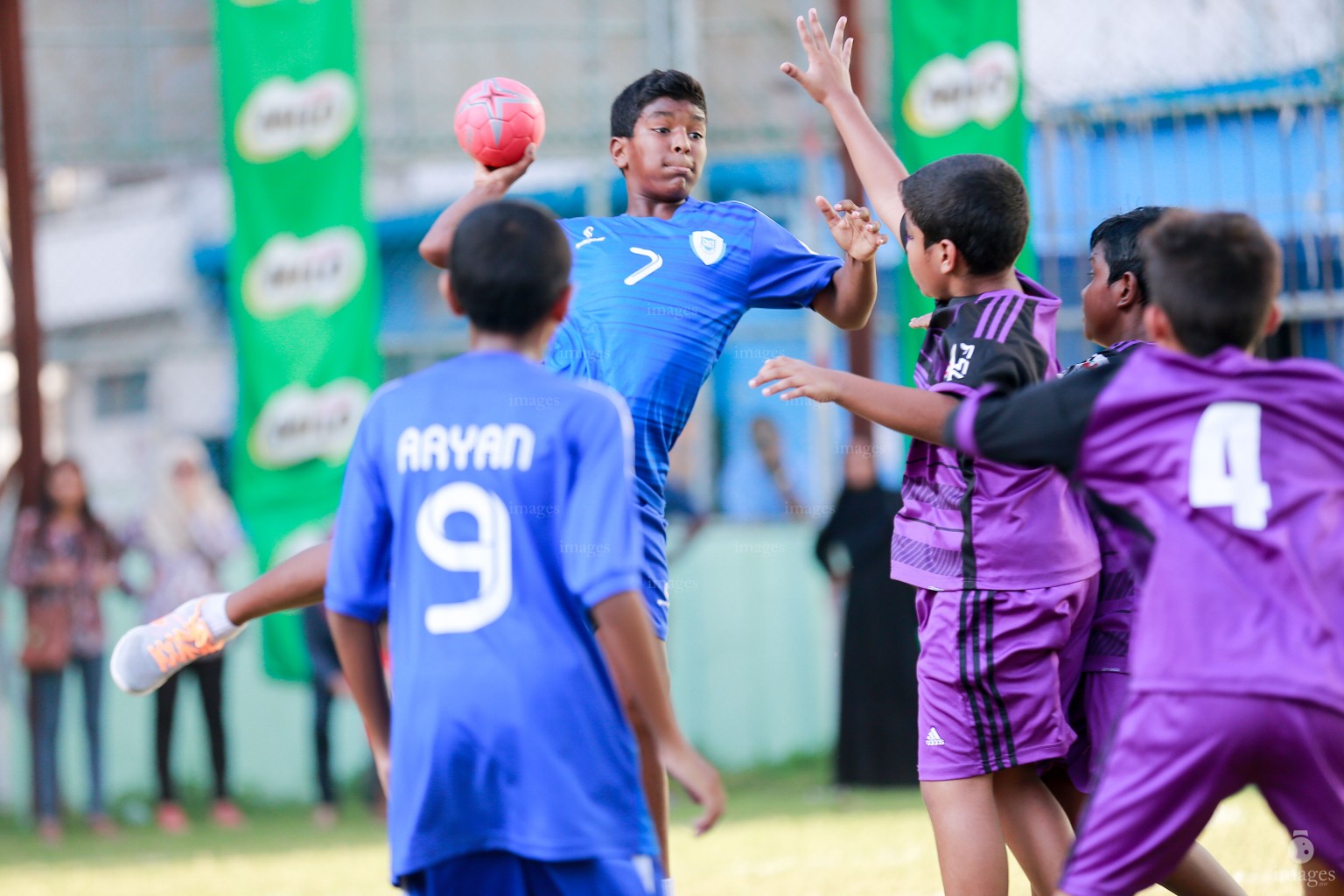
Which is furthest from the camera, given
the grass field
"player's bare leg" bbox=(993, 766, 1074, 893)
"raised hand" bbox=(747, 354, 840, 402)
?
the grass field

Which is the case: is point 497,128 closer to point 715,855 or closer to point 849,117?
point 849,117

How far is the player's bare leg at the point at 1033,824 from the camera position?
11.2 ft

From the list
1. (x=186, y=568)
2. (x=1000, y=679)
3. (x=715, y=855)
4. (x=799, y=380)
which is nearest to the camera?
(x=799, y=380)

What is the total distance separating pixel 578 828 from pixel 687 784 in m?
0.20

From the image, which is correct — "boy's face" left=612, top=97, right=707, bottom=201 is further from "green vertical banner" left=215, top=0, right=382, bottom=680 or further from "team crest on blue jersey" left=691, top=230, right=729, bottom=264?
"green vertical banner" left=215, top=0, right=382, bottom=680

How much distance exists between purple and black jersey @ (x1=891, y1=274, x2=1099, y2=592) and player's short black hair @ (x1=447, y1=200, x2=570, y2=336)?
3.27ft

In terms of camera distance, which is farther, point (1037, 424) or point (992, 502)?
point (992, 502)

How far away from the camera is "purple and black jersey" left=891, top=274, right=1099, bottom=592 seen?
10.9ft

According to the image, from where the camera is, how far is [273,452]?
8.52 metres

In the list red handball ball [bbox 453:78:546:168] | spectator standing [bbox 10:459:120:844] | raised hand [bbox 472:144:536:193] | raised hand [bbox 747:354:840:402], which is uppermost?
red handball ball [bbox 453:78:546:168]

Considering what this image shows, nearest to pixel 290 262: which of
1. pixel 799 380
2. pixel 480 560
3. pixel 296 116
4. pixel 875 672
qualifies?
pixel 296 116

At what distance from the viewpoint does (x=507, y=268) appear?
2.67m

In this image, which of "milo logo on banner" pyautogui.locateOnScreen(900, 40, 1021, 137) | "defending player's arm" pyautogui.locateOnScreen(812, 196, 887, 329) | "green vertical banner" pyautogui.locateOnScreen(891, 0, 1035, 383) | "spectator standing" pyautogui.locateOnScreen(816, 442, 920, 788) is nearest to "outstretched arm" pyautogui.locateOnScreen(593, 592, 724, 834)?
"defending player's arm" pyautogui.locateOnScreen(812, 196, 887, 329)

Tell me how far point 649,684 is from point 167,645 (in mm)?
1648
